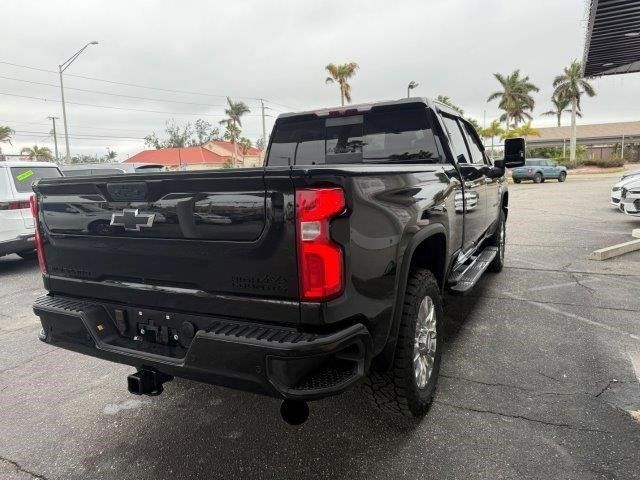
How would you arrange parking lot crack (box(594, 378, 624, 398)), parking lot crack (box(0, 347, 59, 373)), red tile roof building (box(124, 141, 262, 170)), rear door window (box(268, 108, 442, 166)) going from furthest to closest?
1. red tile roof building (box(124, 141, 262, 170))
2. parking lot crack (box(0, 347, 59, 373))
3. rear door window (box(268, 108, 442, 166))
4. parking lot crack (box(594, 378, 624, 398))

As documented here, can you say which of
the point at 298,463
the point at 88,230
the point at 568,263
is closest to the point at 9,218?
the point at 88,230

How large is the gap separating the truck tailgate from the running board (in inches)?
75.4

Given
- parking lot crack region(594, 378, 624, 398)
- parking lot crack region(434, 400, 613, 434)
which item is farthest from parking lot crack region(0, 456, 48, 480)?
parking lot crack region(594, 378, 624, 398)

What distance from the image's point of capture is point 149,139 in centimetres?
7962

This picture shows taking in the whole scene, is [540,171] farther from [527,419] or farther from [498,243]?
[527,419]

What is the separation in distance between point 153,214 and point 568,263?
20.4 feet

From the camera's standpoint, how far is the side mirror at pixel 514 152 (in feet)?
16.1

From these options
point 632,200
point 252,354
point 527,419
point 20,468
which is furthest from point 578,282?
point 20,468

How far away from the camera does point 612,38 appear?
8.21 metres

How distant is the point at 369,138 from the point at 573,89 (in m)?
48.9

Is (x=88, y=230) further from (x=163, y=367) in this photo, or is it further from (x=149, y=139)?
(x=149, y=139)

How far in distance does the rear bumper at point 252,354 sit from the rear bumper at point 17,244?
553 centimetres

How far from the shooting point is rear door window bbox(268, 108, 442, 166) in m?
3.59

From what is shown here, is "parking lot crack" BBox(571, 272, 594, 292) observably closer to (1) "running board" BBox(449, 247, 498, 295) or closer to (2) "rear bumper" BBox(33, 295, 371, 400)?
(1) "running board" BBox(449, 247, 498, 295)
